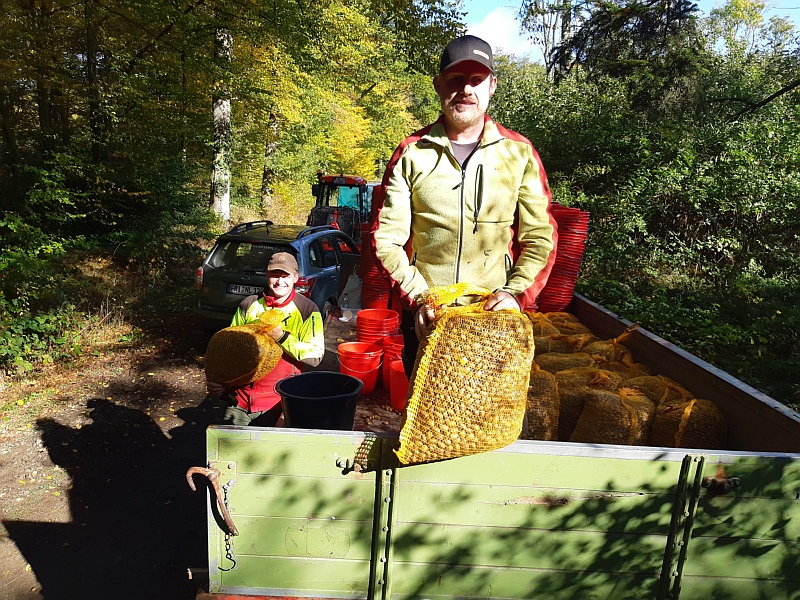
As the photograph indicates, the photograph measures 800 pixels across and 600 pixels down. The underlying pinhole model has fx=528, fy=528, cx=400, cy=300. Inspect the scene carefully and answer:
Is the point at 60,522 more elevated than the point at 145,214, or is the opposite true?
the point at 145,214

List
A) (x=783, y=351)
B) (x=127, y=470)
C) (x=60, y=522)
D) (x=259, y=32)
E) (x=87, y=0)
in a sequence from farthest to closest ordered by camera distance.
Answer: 1. (x=259, y=32)
2. (x=87, y=0)
3. (x=783, y=351)
4. (x=127, y=470)
5. (x=60, y=522)

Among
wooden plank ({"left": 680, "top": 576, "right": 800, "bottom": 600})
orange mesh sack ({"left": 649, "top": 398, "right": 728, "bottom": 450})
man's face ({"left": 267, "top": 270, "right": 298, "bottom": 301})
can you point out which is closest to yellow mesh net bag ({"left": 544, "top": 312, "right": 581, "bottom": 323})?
orange mesh sack ({"left": 649, "top": 398, "right": 728, "bottom": 450})

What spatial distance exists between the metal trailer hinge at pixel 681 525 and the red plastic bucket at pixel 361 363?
123 inches

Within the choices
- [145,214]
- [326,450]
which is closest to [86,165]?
[145,214]

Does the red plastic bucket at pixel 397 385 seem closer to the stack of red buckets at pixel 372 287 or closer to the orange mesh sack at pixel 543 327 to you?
the orange mesh sack at pixel 543 327

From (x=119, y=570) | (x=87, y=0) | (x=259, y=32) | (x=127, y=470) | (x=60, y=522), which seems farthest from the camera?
(x=259, y=32)

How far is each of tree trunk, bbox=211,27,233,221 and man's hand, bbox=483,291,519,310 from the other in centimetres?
1021

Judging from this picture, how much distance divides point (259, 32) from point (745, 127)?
31.7 ft

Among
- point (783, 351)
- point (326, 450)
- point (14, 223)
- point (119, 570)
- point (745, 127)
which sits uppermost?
point (745, 127)

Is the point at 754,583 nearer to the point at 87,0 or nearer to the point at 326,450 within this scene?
the point at 326,450

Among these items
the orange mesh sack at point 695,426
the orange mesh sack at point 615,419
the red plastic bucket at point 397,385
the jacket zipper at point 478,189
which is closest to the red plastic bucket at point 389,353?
the red plastic bucket at point 397,385

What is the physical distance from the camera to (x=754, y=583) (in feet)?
6.19

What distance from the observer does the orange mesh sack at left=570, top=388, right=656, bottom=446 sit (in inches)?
122

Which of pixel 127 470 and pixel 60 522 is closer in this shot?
pixel 60 522
